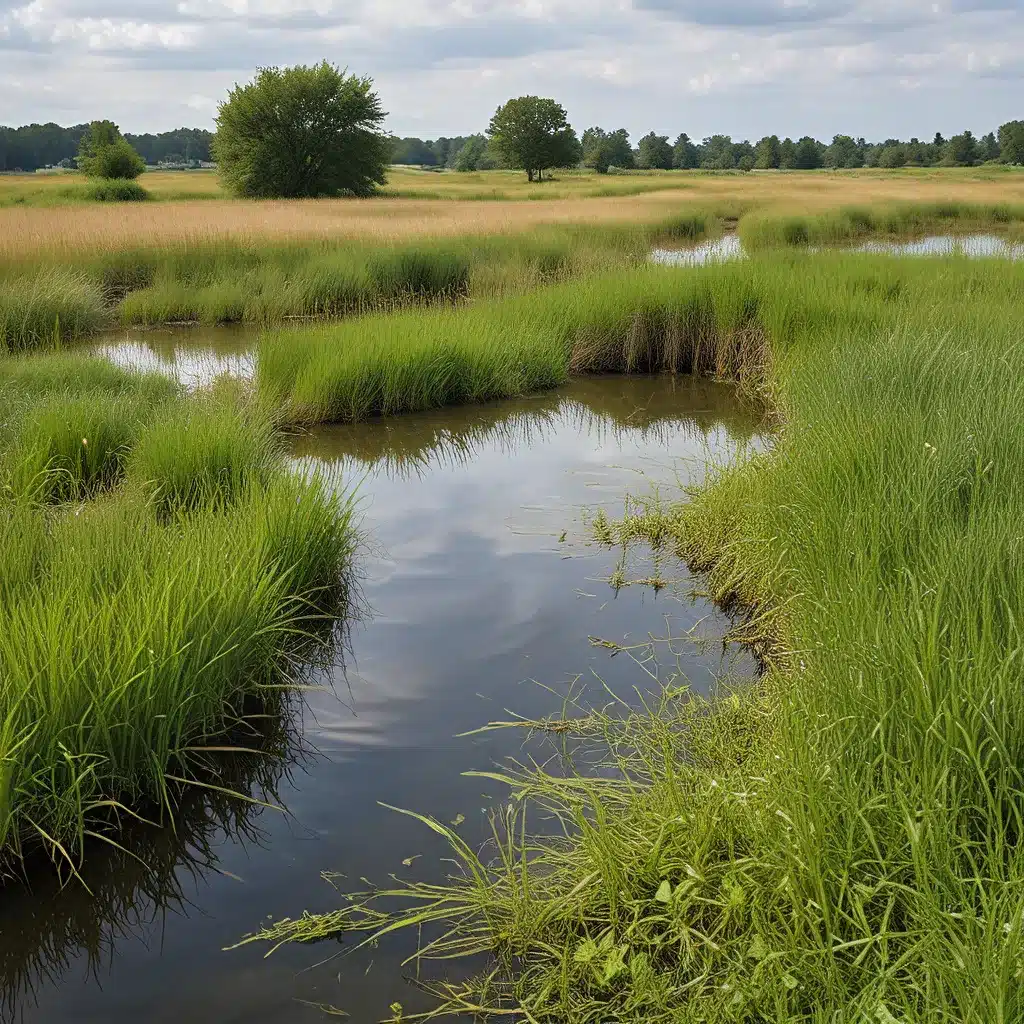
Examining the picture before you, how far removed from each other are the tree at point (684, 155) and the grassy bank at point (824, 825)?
321 ft

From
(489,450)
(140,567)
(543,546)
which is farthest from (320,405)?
(140,567)

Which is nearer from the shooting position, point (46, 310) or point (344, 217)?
point (46, 310)

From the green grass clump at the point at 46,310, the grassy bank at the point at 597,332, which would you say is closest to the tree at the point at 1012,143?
the grassy bank at the point at 597,332

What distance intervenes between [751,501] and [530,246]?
10832 millimetres

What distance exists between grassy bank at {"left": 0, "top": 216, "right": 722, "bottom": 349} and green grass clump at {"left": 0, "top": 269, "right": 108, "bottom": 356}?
22mm

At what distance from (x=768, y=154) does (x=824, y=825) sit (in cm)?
9497

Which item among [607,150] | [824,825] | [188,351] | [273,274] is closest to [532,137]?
[607,150]

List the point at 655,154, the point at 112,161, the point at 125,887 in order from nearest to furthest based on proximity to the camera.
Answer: the point at 125,887
the point at 112,161
the point at 655,154

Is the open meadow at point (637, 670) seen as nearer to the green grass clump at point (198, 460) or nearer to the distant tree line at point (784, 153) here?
the green grass clump at point (198, 460)

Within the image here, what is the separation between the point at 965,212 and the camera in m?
26.1

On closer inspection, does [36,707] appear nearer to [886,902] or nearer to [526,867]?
[526,867]

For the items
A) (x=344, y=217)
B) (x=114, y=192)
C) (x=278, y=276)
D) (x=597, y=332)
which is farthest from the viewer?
(x=114, y=192)

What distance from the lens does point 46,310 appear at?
35.9ft

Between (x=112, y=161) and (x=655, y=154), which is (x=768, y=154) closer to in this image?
(x=655, y=154)
